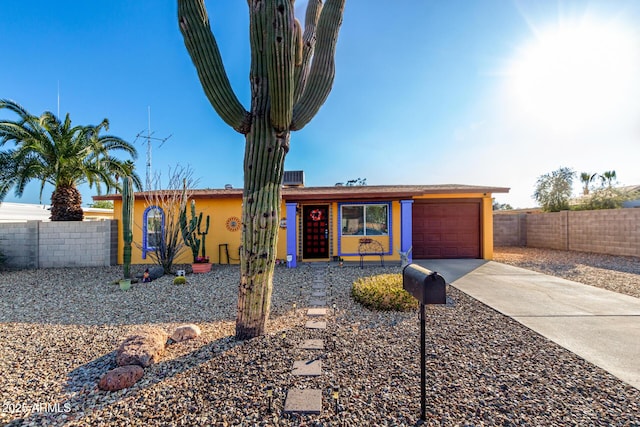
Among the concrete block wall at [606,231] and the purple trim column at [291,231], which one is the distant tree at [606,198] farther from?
the purple trim column at [291,231]

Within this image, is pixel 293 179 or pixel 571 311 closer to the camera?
pixel 571 311

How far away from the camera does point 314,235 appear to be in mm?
10000

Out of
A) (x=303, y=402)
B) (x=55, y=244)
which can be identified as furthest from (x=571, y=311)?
(x=55, y=244)

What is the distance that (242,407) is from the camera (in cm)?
214

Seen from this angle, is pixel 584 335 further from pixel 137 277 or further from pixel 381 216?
pixel 137 277

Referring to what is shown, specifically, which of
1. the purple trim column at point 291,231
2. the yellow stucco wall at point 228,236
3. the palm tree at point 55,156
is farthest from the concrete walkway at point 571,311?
the palm tree at point 55,156

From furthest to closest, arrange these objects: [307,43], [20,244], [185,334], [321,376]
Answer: [20,244], [307,43], [185,334], [321,376]

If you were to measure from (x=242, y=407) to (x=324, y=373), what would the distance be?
82cm

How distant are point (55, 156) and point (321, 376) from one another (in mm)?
11914

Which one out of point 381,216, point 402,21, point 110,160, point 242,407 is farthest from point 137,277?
point 402,21

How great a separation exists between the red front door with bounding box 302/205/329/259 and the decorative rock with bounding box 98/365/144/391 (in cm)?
751

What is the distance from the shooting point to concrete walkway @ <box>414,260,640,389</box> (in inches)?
120

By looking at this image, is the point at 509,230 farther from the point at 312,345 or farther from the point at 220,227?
the point at 312,345

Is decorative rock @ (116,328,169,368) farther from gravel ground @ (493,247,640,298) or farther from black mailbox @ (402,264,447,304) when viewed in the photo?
gravel ground @ (493,247,640,298)
